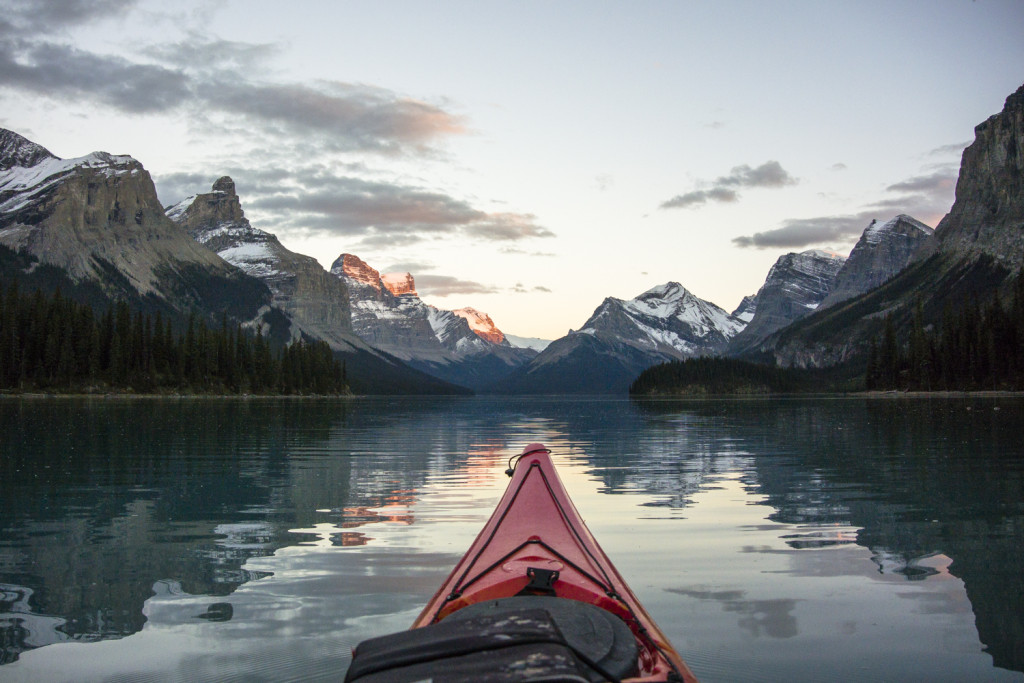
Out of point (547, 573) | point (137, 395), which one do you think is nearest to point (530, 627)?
point (547, 573)

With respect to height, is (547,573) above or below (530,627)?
below

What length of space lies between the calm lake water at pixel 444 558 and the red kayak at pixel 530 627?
1.43 m

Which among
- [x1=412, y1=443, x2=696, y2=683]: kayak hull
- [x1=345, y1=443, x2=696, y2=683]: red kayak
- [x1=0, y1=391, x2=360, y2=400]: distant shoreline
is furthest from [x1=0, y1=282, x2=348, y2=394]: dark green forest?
[x1=345, y1=443, x2=696, y2=683]: red kayak

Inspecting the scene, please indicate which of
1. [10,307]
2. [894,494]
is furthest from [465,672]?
[10,307]

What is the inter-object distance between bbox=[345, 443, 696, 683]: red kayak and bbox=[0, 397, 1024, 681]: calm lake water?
4.71 feet

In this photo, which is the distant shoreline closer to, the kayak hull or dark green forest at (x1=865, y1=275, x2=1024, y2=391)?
the kayak hull

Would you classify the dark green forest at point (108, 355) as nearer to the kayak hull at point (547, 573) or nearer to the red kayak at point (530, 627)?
the kayak hull at point (547, 573)

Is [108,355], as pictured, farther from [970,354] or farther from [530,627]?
[970,354]

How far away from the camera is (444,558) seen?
1457cm

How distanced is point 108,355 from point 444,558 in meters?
141

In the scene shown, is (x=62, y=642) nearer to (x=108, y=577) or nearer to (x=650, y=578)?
(x=108, y=577)

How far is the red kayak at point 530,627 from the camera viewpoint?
19.6ft

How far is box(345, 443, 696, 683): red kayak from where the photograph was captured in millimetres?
5977

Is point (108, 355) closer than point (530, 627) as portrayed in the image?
No
